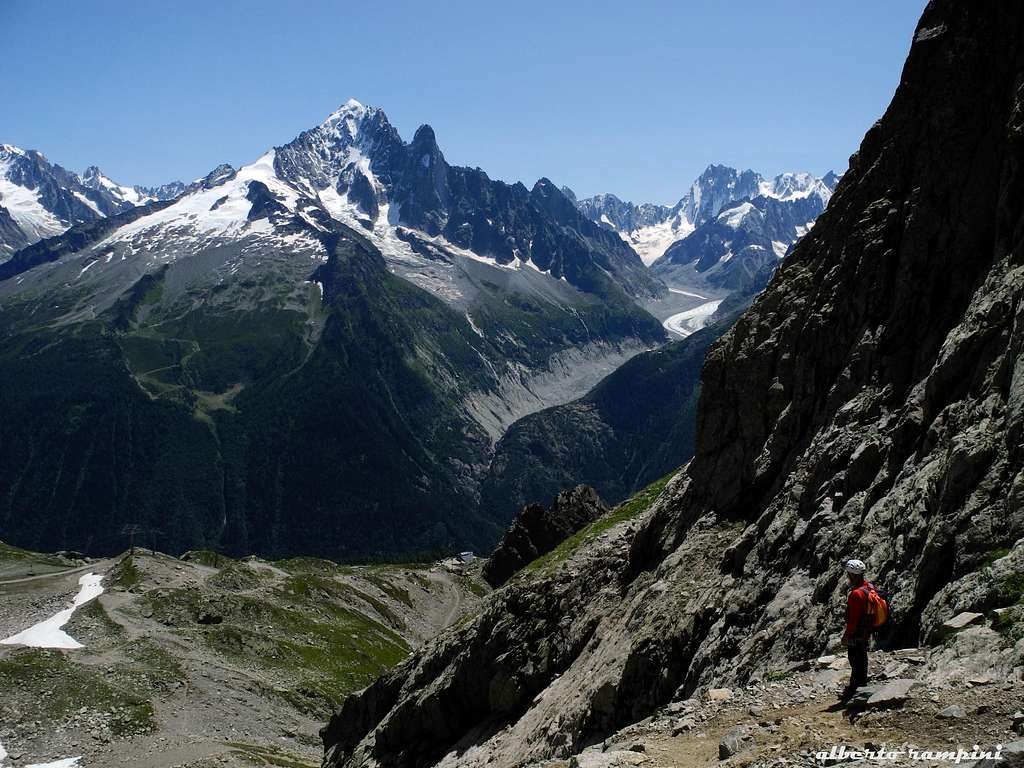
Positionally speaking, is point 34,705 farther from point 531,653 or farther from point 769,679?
point 769,679

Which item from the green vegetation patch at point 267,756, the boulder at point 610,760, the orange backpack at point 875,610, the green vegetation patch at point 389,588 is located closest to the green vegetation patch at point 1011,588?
the orange backpack at point 875,610

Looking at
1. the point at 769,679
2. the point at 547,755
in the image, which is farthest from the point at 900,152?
the point at 547,755

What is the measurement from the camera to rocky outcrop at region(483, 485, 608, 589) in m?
130

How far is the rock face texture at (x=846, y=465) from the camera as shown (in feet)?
73.2

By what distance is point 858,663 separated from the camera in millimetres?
19266

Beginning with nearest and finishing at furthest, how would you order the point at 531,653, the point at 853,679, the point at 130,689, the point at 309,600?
the point at 853,679 < the point at 531,653 < the point at 130,689 < the point at 309,600

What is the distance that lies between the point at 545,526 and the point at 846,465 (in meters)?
105

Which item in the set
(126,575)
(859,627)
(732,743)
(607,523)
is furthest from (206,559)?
(859,627)

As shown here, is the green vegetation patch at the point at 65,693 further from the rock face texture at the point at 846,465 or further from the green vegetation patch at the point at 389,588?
the green vegetation patch at the point at 389,588

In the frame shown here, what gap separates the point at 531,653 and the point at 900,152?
31.3 meters

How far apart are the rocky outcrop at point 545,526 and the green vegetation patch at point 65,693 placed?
6156 cm

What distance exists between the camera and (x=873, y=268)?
112ft

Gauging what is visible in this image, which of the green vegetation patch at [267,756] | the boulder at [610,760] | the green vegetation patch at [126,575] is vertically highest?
the boulder at [610,760]

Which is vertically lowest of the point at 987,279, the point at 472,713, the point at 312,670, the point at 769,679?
the point at 312,670
